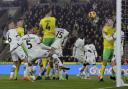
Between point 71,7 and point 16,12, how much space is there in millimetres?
4653

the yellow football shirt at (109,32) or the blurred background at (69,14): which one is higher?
the blurred background at (69,14)

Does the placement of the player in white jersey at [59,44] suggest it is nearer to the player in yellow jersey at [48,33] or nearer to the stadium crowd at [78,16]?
the player in yellow jersey at [48,33]

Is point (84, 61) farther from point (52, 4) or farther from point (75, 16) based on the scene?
point (52, 4)

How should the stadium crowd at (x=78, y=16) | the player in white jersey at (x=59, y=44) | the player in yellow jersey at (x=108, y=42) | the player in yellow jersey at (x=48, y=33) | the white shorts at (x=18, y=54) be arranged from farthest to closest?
the stadium crowd at (x=78, y=16) → the player in yellow jersey at (x=48, y=33) → the player in white jersey at (x=59, y=44) → the white shorts at (x=18, y=54) → the player in yellow jersey at (x=108, y=42)

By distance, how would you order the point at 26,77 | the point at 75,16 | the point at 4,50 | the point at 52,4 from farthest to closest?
the point at 52,4
the point at 75,16
the point at 4,50
the point at 26,77

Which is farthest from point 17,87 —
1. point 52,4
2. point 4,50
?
point 52,4

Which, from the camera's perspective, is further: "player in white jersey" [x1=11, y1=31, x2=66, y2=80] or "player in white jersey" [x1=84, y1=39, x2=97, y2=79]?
"player in white jersey" [x1=84, y1=39, x2=97, y2=79]

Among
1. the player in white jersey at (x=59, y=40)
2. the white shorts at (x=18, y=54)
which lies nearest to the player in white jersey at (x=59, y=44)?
the player in white jersey at (x=59, y=40)

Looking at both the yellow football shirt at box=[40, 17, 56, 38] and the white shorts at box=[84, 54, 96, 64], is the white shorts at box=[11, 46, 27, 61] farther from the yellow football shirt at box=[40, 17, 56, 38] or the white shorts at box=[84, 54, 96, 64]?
the white shorts at box=[84, 54, 96, 64]

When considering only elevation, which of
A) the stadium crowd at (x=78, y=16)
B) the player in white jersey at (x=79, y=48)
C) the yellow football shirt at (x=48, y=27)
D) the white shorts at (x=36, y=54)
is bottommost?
the white shorts at (x=36, y=54)

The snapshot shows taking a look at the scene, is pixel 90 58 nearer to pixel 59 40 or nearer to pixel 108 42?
pixel 59 40

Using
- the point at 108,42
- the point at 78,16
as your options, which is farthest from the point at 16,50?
the point at 78,16

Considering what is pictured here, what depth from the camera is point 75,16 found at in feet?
107

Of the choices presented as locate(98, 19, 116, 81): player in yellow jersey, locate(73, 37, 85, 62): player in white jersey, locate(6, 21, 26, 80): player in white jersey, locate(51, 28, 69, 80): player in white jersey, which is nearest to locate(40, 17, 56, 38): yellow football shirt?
locate(51, 28, 69, 80): player in white jersey
